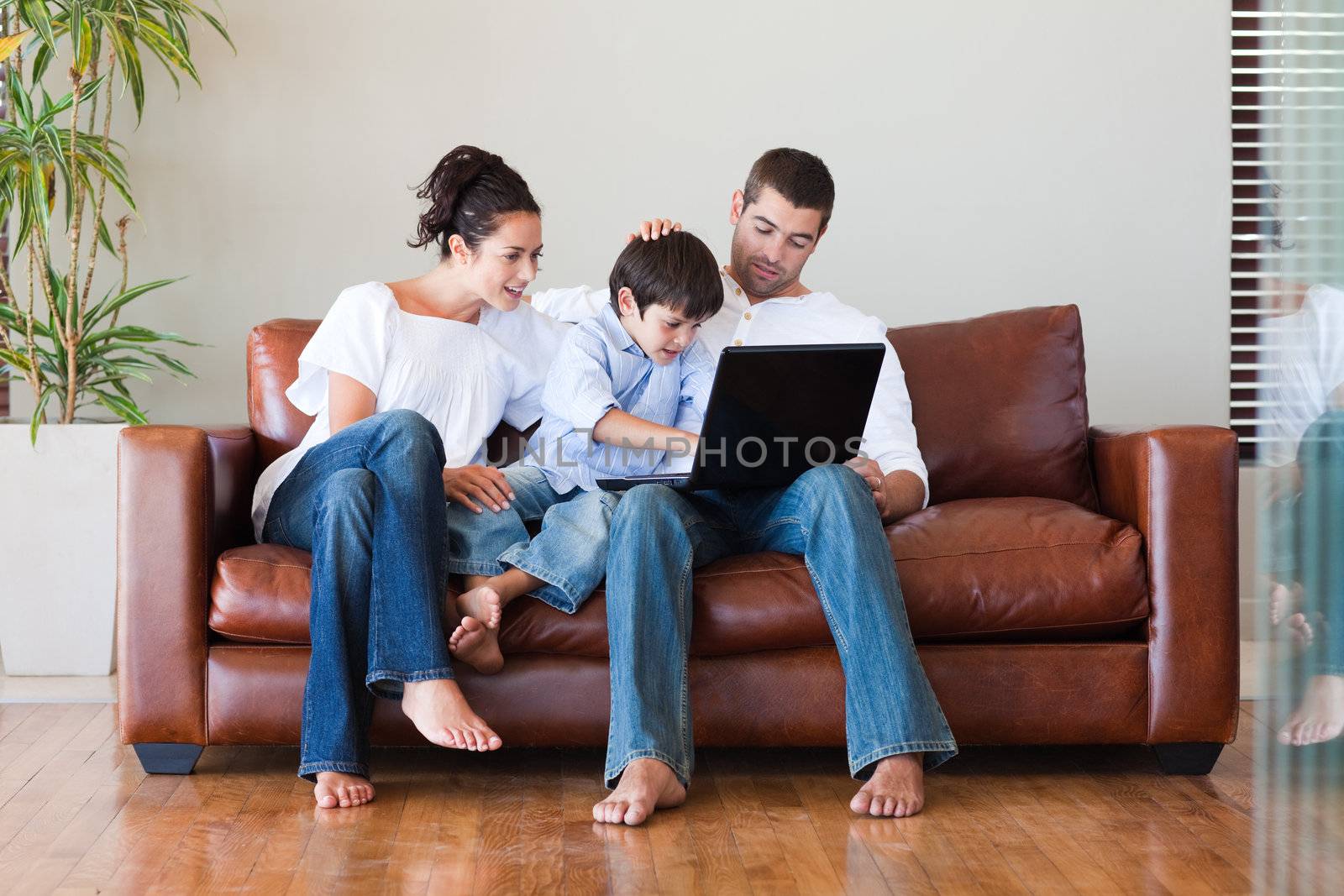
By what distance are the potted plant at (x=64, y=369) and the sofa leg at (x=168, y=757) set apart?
865 millimetres

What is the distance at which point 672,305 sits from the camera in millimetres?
2158

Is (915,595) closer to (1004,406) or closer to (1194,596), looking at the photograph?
(1194,596)

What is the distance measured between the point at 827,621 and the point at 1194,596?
2.06 ft

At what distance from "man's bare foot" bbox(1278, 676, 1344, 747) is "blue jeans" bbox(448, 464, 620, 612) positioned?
131cm

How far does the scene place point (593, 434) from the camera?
7.18 ft

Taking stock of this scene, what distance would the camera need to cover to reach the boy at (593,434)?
6.48 ft

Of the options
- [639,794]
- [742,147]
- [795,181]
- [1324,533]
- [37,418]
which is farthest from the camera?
[742,147]

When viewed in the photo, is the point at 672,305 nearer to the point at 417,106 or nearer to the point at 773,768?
the point at 773,768

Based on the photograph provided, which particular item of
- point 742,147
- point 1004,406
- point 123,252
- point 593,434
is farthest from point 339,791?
point 742,147

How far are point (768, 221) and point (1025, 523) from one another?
756mm

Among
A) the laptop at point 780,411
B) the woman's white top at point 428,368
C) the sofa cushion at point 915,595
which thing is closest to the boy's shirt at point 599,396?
the woman's white top at point 428,368

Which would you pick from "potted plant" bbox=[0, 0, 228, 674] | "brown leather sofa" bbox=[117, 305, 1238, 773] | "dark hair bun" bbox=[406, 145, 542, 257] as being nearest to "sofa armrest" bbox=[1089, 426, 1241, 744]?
"brown leather sofa" bbox=[117, 305, 1238, 773]

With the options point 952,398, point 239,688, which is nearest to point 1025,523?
point 952,398

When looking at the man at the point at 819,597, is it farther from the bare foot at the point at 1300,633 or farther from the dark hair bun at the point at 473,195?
the bare foot at the point at 1300,633
